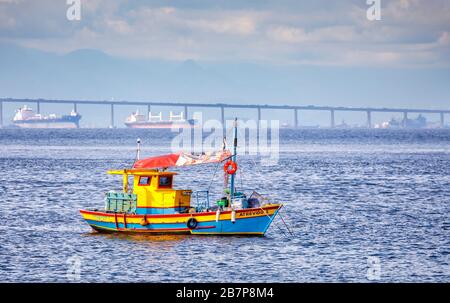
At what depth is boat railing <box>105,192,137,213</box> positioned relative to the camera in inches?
1983

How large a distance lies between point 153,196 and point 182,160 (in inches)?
104

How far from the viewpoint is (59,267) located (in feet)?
139

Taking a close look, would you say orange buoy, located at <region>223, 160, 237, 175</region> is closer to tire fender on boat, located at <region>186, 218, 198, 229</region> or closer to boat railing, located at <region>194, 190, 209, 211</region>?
boat railing, located at <region>194, 190, 209, 211</region>

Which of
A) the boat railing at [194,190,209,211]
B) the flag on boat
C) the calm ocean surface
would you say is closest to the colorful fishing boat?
the flag on boat

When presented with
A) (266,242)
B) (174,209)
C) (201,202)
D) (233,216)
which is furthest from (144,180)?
(201,202)

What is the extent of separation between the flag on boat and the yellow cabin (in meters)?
0.51

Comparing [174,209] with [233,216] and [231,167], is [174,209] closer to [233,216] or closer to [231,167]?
[233,216]

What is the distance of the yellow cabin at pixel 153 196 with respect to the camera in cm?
4994

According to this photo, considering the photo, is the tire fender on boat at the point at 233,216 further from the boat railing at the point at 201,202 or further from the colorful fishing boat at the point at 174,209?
the boat railing at the point at 201,202

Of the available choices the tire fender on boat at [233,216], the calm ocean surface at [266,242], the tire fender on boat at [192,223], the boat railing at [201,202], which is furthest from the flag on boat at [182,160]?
the calm ocean surface at [266,242]

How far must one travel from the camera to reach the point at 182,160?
51.5 metres

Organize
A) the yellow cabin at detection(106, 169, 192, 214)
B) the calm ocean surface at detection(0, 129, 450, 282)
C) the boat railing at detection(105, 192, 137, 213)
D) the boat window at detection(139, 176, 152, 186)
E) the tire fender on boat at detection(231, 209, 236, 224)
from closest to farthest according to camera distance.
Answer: the calm ocean surface at detection(0, 129, 450, 282) → the tire fender on boat at detection(231, 209, 236, 224) → the yellow cabin at detection(106, 169, 192, 214) → the boat railing at detection(105, 192, 137, 213) → the boat window at detection(139, 176, 152, 186)
